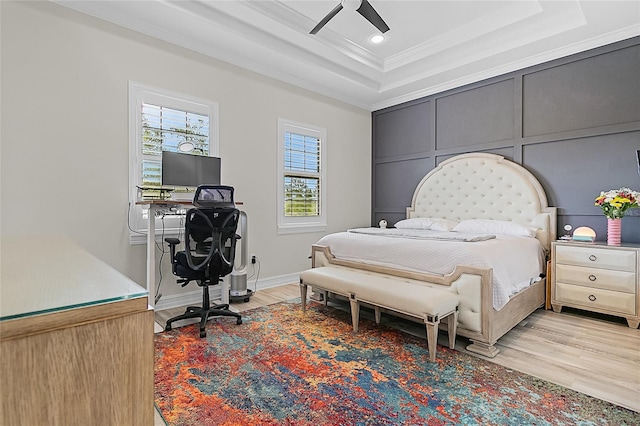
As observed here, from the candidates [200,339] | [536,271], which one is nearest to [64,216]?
[200,339]

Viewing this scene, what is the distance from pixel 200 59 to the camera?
369cm

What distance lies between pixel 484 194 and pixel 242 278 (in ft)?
10.6

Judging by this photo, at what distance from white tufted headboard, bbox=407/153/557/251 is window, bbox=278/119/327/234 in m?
1.48

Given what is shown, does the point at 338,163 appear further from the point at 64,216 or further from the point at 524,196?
the point at 64,216

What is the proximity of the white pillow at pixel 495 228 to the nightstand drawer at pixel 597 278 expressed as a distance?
0.50m

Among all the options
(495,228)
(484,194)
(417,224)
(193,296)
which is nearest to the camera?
(193,296)

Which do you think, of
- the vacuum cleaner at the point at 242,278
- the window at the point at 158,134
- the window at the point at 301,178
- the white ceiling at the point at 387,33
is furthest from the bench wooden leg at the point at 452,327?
the window at the point at 158,134

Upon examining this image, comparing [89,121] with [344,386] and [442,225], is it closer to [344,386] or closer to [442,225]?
[344,386]

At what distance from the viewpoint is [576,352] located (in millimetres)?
2408

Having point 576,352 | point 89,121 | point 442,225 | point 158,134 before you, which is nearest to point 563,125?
point 442,225

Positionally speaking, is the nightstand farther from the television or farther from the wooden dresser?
the wooden dresser

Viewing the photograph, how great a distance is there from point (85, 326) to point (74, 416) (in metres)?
0.13

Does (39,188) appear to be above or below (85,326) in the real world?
above

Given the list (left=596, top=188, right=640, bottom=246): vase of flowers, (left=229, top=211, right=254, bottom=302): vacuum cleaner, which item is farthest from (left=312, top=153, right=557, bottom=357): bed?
(left=229, top=211, right=254, bottom=302): vacuum cleaner
